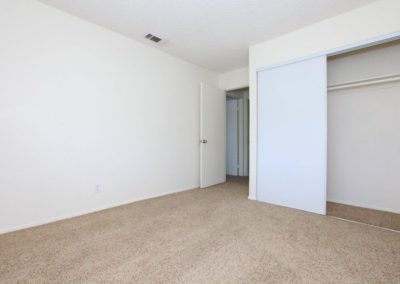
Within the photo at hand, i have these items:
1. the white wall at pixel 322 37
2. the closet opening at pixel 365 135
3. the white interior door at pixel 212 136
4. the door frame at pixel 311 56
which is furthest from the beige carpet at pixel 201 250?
the white interior door at pixel 212 136

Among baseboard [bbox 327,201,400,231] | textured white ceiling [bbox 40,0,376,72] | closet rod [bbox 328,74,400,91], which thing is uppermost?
textured white ceiling [bbox 40,0,376,72]

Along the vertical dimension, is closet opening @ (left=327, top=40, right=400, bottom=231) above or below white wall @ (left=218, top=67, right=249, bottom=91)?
below

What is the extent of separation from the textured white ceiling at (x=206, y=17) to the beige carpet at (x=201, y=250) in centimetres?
250

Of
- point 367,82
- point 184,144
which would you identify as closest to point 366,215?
point 367,82

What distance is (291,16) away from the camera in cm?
250

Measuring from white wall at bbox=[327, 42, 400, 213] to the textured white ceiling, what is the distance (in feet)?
3.18

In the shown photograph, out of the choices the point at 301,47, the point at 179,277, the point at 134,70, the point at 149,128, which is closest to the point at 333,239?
the point at 179,277

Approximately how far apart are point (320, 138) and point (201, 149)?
2.09 m

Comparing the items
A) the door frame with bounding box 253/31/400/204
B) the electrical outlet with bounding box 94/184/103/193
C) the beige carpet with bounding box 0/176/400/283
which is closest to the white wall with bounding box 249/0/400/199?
the door frame with bounding box 253/31/400/204

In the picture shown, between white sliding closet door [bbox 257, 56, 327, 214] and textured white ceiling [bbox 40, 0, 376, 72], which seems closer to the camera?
textured white ceiling [bbox 40, 0, 376, 72]

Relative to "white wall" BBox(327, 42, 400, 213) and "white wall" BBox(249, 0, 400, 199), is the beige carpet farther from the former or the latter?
"white wall" BBox(249, 0, 400, 199)

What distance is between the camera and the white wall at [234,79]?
4227 mm

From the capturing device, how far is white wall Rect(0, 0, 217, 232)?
2.11 m

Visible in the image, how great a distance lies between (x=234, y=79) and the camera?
14.6ft
